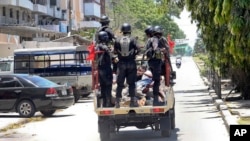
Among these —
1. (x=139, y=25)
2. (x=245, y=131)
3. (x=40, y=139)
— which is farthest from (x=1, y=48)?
(x=139, y=25)

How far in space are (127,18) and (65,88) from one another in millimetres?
87890

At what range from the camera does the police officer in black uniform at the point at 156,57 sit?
1288 centimetres

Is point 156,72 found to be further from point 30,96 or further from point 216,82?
point 216,82

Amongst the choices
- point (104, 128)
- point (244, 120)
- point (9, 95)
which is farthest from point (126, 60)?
point (9, 95)

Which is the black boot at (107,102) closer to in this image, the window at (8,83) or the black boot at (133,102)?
the black boot at (133,102)

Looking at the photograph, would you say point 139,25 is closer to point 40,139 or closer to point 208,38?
point 208,38

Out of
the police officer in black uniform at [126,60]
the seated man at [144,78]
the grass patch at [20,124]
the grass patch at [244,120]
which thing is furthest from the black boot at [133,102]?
the grass patch at [20,124]

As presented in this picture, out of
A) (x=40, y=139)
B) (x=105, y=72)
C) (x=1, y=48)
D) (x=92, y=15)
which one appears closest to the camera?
(x=105, y=72)

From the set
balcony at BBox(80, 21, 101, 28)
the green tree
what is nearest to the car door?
the green tree

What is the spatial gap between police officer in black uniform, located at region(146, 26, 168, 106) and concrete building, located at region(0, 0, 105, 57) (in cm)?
3538

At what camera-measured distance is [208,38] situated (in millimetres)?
23422

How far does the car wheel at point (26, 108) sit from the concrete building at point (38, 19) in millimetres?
27085

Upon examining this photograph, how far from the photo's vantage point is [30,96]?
20.6 metres

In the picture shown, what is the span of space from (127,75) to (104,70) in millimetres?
520
